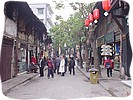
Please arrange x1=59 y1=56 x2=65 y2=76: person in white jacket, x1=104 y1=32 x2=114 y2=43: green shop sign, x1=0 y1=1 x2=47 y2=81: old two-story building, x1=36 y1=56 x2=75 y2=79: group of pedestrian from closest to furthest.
A: x1=0 y1=1 x2=47 y2=81: old two-story building
x1=36 y1=56 x2=75 y2=79: group of pedestrian
x1=59 y1=56 x2=65 y2=76: person in white jacket
x1=104 y1=32 x2=114 y2=43: green shop sign

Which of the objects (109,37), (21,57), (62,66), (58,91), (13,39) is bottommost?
(58,91)

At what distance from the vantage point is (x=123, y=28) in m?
13.0

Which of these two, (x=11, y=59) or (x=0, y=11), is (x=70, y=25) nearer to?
(x=11, y=59)

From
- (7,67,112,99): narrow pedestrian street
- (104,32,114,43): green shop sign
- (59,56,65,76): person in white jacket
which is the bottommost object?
(7,67,112,99): narrow pedestrian street

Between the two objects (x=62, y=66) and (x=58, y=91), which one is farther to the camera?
(x=62, y=66)

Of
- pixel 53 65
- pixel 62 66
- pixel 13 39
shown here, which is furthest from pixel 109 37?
pixel 13 39

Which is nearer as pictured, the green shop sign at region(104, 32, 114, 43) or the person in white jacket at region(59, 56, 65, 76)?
the person in white jacket at region(59, 56, 65, 76)

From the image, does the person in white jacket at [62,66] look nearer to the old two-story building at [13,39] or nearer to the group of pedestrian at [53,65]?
the group of pedestrian at [53,65]

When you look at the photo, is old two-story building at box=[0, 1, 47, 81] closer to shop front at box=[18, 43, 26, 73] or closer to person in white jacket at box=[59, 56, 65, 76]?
shop front at box=[18, 43, 26, 73]

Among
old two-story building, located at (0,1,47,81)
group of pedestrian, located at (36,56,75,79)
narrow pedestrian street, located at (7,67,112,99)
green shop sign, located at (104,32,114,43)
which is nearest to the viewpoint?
narrow pedestrian street, located at (7,67,112,99)

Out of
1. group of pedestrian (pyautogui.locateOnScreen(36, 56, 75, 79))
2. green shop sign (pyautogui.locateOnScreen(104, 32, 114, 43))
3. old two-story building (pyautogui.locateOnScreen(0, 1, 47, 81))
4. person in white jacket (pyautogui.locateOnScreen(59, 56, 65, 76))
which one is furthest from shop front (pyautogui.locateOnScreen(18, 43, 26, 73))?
green shop sign (pyautogui.locateOnScreen(104, 32, 114, 43))

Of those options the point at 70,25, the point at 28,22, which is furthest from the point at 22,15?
the point at 70,25

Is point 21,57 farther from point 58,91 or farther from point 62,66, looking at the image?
point 58,91

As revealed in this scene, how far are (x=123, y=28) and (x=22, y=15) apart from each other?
640cm
